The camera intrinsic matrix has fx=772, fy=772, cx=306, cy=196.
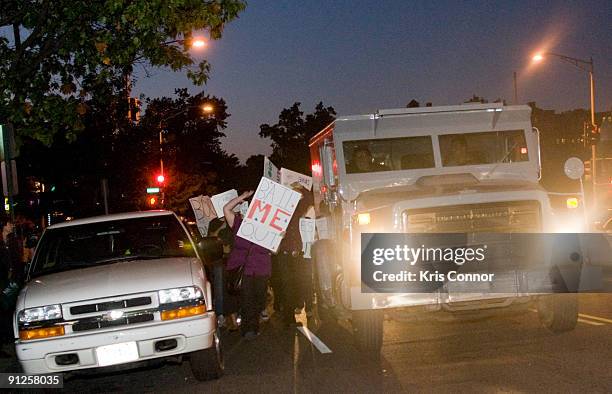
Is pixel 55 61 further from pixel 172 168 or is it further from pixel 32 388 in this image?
pixel 172 168

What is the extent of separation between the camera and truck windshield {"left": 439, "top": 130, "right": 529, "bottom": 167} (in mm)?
9852

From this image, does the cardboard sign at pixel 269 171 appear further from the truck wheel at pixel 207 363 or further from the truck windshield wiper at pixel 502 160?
the truck wheel at pixel 207 363

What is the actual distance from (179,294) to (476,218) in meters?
3.13

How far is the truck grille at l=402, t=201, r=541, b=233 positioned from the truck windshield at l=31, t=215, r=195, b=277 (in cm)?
245

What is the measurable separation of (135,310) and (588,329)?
5238 millimetres

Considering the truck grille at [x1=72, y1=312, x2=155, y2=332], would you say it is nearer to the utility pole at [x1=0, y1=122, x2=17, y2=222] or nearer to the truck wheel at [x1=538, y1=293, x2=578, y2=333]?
the truck wheel at [x1=538, y1=293, x2=578, y2=333]

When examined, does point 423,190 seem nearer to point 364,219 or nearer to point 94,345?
point 364,219

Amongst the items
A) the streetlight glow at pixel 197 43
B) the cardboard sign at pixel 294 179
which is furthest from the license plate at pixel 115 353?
the streetlight glow at pixel 197 43

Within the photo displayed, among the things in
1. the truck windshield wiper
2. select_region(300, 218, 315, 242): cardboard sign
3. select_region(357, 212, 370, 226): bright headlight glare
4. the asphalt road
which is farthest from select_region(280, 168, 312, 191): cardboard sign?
select_region(357, 212, 370, 226): bright headlight glare

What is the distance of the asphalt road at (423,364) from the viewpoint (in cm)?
675

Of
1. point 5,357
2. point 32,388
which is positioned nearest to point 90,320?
point 32,388

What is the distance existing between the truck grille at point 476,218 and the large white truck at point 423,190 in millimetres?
10

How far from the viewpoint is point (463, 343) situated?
8695mm

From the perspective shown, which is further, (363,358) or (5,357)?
(5,357)
